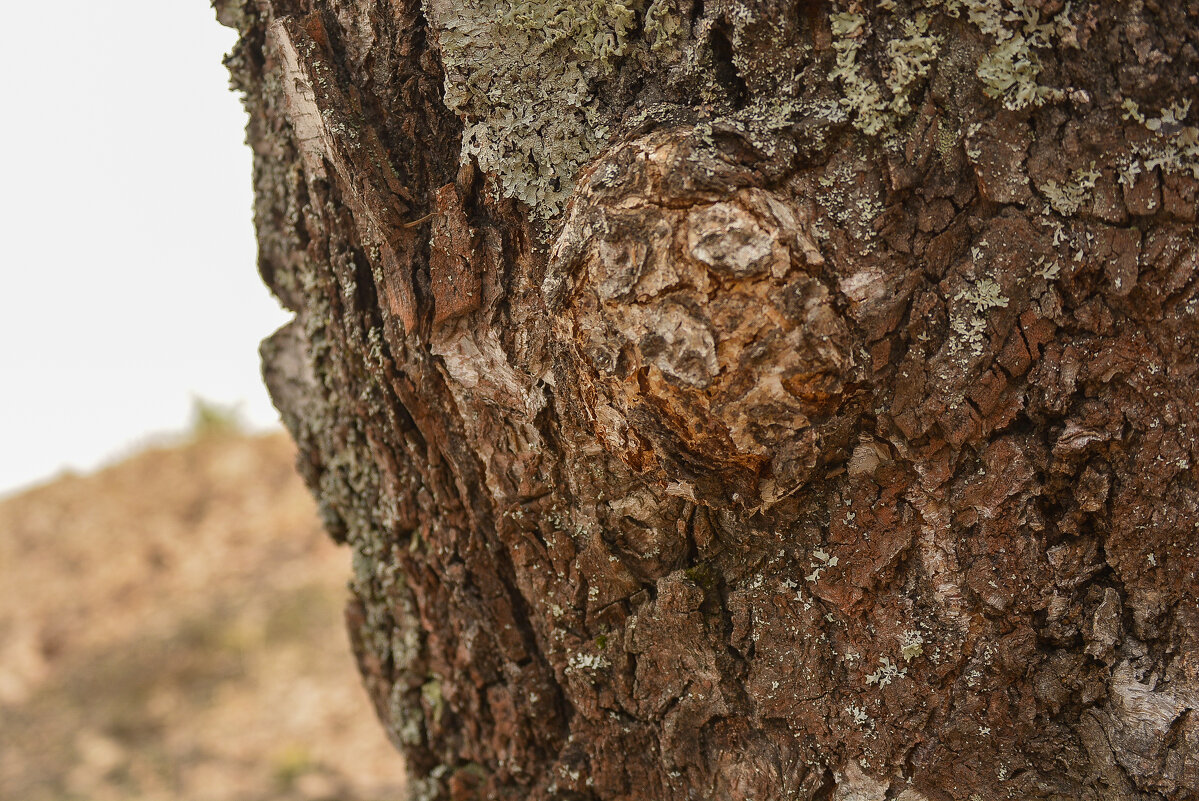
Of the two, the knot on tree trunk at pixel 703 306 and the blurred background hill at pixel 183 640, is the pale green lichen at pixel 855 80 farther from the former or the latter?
the blurred background hill at pixel 183 640

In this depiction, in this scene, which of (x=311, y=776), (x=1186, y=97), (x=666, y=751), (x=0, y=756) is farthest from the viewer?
(x=0, y=756)

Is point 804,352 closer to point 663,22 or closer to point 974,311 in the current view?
point 974,311

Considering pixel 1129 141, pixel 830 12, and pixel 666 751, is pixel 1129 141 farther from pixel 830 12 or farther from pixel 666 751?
pixel 666 751

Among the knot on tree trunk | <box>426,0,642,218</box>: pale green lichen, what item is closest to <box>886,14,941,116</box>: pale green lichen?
the knot on tree trunk

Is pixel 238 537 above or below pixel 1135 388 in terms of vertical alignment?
above

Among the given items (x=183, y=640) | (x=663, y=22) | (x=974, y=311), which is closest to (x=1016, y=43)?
(x=974, y=311)

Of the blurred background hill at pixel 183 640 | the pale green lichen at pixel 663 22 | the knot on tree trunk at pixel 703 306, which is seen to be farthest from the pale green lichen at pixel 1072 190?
the blurred background hill at pixel 183 640

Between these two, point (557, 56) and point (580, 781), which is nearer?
point (557, 56)

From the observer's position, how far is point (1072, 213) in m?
1.02

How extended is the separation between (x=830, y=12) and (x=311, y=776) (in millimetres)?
3735

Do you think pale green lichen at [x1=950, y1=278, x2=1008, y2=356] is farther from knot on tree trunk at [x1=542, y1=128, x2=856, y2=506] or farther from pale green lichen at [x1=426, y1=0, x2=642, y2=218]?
pale green lichen at [x1=426, y1=0, x2=642, y2=218]

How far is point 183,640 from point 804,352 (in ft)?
15.2

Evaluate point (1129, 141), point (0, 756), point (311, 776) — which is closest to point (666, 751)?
point (1129, 141)

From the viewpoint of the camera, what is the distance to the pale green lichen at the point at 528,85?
116cm
